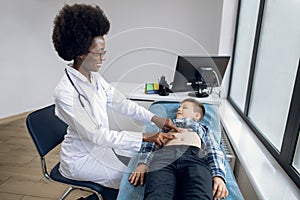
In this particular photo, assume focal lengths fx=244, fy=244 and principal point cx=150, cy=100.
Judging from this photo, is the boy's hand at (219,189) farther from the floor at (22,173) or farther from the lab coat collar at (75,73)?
the floor at (22,173)

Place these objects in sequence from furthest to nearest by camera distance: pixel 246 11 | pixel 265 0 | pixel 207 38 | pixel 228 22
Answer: pixel 207 38, pixel 228 22, pixel 246 11, pixel 265 0

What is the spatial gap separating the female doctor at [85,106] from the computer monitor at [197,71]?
722 millimetres

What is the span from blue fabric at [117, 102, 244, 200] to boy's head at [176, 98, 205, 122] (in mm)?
78

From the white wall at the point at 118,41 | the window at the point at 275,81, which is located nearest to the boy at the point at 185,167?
the window at the point at 275,81

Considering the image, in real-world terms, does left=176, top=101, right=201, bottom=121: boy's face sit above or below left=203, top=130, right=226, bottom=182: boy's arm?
above

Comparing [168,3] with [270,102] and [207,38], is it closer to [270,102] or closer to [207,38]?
[207,38]

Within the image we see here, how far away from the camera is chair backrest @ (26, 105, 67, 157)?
127 cm

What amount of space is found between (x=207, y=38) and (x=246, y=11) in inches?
35.3

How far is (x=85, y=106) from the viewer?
48.2 inches

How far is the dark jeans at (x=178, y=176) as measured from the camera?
112 centimetres

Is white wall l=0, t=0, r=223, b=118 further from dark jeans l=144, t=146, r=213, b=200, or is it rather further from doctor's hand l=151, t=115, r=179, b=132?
dark jeans l=144, t=146, r=213, b=200

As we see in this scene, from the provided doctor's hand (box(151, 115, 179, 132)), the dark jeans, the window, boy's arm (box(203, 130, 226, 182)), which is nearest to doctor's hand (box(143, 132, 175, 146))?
the dark jeans

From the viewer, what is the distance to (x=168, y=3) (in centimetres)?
315

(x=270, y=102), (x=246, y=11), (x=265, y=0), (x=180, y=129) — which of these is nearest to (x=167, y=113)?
(x=180, y=129)
